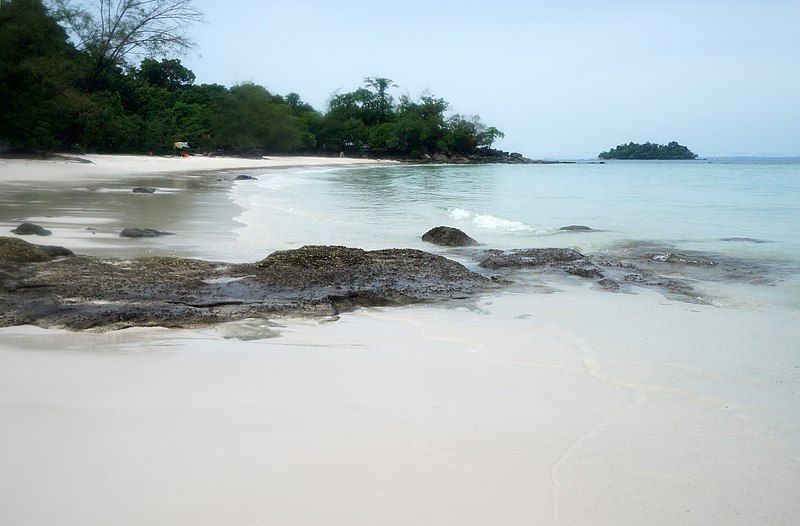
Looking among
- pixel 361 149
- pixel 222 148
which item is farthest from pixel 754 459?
pixel 361 149

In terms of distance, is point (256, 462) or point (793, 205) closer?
point (256, 462)

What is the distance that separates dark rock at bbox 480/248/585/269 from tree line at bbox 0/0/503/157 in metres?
23.0

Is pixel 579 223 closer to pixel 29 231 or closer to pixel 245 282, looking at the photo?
pixel 245 282

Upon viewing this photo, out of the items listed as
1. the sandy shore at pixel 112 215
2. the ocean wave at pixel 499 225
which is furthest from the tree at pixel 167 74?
the ocean wave at pixel 499 225

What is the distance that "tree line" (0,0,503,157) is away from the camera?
25.3 m

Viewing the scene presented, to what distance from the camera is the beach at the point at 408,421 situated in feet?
6.70

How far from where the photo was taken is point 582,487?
7.12ft

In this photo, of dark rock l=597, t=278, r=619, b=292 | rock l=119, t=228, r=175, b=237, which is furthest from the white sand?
dark rock l=597, t=278, r=619, b=292

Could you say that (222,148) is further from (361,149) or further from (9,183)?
(9,183)

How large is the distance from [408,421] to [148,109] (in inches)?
1929

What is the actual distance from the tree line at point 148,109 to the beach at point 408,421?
82.1 ft

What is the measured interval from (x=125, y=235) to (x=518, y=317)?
540cm

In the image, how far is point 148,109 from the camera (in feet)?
153

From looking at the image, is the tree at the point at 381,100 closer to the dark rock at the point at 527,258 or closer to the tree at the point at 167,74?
the tree at the point at 167,74
